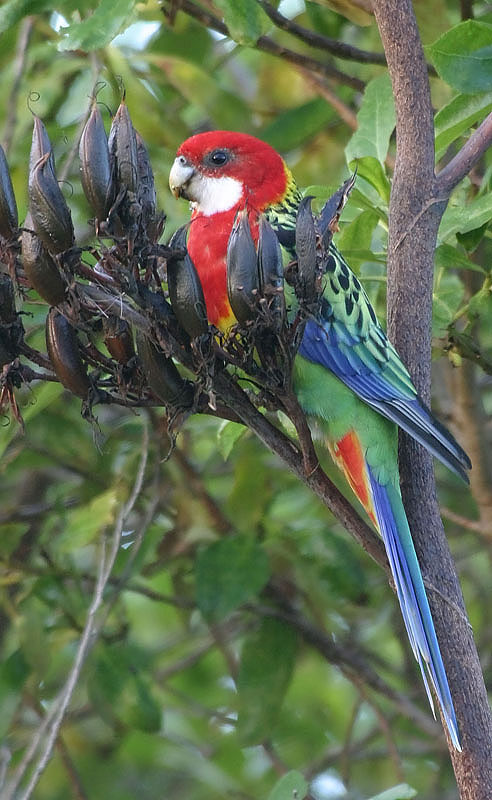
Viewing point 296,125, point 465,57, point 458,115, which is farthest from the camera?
point 296,125

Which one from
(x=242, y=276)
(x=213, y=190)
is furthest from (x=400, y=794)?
(x=213, y=190)

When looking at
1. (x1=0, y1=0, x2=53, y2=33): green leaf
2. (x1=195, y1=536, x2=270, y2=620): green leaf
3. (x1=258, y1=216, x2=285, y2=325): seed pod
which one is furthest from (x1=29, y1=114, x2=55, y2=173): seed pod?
(x1=195, y1=536, x2=270, y2=620): green leaf

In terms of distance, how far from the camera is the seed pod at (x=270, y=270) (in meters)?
1.62

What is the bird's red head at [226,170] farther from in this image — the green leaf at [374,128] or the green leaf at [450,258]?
the green leaf at [450,258]

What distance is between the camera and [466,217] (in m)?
2.36

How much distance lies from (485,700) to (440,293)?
1193 millimetres

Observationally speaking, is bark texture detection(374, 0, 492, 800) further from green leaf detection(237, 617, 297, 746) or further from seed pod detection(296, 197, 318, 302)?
→ green leaf detection(237, 617, 297, 746)

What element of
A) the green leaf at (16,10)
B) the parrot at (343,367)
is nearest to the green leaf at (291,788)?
the parrot at (343,367)

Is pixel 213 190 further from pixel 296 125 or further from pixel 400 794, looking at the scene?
pixel 400 794

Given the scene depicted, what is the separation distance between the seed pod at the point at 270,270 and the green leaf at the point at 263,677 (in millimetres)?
1952

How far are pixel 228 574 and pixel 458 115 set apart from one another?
59.1 inches

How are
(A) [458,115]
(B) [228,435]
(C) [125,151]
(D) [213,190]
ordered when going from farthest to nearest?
1. (D) [213,190]
2. (B) [228,435]
3. (A) [458,115]
4. (C) [125,151]

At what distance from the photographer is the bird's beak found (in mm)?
2988

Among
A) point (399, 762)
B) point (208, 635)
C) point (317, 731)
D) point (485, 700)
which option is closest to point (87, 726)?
point (208, 635)
